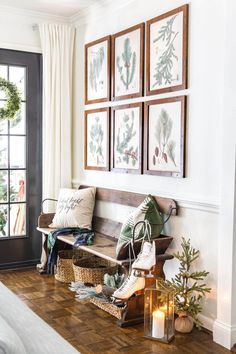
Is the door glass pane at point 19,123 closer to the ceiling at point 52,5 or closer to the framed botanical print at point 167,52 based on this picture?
the ceiling at point 52,5

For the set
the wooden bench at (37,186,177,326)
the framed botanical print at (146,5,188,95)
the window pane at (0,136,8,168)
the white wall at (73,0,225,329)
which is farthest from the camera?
the window pane at (0,136,8,168)

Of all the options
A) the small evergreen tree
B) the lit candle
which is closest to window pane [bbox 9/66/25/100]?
the small evergreen tree

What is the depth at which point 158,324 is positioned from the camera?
3014mm

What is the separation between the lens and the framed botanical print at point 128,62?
3869 millimetres

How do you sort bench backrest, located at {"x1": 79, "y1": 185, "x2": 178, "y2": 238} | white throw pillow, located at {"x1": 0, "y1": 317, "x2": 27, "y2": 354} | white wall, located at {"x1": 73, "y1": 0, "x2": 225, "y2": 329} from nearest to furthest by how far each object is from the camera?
white throw pillow, located at {"x1": 0, "y1": 317, "x2": 27, "y2": 354}, white wall, located at {"x1": 73, "y1": 0, "x2": 225, "y2": 329}, bench backrest, located at {"x1": 79, "y1": 185, "x2": 178, "y2": 238}

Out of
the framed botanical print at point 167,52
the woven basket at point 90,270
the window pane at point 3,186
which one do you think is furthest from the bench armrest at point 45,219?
the framed botanical print at point 167,52

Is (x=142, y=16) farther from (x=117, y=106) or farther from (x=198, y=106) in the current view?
(x=198, y=106)

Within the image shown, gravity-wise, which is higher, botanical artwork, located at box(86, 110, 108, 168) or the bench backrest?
botanical artwork, located at box(86, 110, 108, 168)

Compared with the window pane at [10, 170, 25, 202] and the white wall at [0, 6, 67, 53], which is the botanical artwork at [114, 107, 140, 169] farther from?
the white wall at [0, 6, 67, 53]

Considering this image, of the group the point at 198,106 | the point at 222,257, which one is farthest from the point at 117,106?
the point at 222,257

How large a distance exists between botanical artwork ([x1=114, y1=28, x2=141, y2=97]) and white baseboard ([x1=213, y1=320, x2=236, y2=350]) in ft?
6.55

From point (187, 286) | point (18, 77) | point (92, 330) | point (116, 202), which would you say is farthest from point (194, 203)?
point (18, 77)

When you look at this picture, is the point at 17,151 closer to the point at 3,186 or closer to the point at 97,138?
the point at 3,186

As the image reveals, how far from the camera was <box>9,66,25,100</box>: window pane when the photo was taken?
15.5 feet
